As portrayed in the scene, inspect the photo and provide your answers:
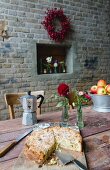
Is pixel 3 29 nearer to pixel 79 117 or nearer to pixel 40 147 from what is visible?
pixel 79 117

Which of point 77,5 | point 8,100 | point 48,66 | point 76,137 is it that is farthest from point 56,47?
point 76,137

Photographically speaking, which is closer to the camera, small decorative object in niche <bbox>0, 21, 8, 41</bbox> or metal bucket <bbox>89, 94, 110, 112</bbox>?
metal bucket <bbox>89, 94, 110, 112</bbox>

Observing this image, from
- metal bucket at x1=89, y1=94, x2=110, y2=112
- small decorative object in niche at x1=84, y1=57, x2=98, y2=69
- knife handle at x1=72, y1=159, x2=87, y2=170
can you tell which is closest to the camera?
knife handle at x1=72, y1=159, x2=87, y2=170

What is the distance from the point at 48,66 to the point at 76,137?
9.20 ft

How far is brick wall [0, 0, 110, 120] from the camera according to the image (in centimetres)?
321

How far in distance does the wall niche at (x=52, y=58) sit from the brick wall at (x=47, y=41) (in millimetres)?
184

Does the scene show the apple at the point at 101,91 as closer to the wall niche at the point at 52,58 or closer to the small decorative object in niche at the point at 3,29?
the small decorative object in niche at the point at 3,29

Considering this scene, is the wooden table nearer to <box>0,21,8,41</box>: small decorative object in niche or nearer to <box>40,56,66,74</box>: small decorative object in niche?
<box>0,21,8,41</box>: small decorative object in niche

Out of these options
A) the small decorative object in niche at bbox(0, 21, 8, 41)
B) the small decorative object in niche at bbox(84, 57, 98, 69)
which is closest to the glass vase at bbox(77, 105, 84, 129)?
the small decorative object in niche at bbox(0, 21, 8, 41)

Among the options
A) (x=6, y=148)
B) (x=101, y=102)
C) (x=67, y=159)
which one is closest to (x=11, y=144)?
(x=6, y=148)

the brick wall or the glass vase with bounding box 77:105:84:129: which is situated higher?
the brick wall

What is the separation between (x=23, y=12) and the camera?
3.32 m

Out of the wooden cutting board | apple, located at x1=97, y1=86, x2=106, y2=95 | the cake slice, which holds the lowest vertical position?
the wooden cutting board

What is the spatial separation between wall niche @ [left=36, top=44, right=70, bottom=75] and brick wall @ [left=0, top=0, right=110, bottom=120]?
0.18 meters
